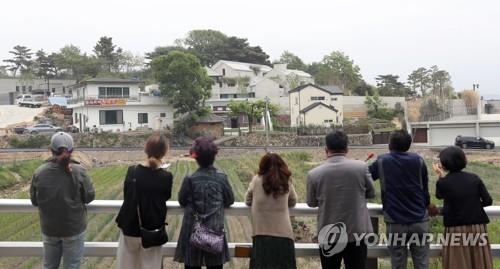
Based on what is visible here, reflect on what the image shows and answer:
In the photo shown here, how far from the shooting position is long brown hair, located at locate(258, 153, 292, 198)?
10.2 feet

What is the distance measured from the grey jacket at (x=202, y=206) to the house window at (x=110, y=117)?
35.6 meters

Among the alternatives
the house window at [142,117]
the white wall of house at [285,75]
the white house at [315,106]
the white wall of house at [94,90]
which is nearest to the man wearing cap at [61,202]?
the white wall of house at [94,90]

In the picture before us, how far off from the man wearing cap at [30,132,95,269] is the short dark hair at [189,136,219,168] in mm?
817

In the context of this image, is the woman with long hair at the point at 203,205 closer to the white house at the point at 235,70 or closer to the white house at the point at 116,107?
the white house at the point at 116,107

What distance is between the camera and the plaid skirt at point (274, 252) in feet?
10.4

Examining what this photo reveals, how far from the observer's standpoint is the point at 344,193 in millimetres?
3254

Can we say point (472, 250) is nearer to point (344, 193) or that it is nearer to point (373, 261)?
point (373, 261)

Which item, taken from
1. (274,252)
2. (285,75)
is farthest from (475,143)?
(274,252)

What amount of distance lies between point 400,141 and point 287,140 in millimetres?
33778

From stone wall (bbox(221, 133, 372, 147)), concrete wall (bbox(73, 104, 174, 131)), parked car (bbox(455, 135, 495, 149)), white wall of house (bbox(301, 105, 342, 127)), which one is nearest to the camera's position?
parked car (bbox(455, 135, 495, 149))

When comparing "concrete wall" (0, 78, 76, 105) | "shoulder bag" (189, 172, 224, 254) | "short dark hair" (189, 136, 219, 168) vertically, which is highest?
"concrete wall" (0, 78, 76, 105)

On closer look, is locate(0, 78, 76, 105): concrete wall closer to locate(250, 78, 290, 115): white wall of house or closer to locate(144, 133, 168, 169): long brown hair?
locate(250, 78, 290, 115): white wall of house

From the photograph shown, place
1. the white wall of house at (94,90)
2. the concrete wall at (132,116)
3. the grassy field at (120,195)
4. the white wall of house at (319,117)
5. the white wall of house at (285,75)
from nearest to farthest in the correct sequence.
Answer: the grassy field at (120,195) → the concrete wall at (132,116) → the white wall of house at (94,90) → the white wall of house at (319,117) → the white wall of house at (285,75)

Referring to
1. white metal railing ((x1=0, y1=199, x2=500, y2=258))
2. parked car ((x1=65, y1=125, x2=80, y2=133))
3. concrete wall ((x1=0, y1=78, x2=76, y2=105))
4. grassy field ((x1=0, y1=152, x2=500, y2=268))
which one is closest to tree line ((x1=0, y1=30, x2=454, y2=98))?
concrete wall ((x1=0, y1=78, x2=76, y2=105))
